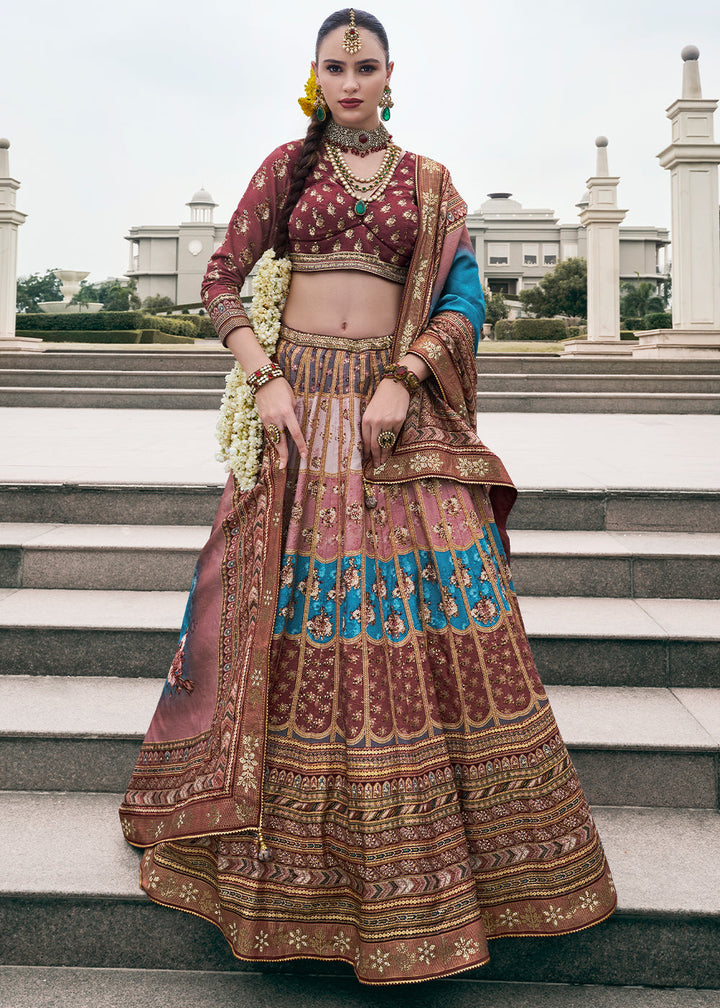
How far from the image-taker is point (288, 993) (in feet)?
6.26

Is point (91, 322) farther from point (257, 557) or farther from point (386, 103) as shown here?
point (257, 557)

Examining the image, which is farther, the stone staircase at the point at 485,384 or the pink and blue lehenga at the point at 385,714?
the stone staircase at the point at 485,384

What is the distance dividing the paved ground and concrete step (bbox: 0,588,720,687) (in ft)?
3.52

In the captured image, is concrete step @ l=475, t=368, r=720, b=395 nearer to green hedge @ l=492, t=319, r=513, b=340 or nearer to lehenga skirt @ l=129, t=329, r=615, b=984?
lehenga skirt @ l=129, t=329, r=615, b=984

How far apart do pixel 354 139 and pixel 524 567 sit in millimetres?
1959

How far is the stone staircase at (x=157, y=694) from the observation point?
1.98 m

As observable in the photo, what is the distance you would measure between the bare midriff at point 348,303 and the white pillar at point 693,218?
12.4 m

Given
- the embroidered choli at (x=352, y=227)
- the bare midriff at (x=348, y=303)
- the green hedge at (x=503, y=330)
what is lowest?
the bare midriff at (x=348, y=303)

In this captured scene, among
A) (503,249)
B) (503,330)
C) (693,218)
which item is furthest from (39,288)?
(693,218)

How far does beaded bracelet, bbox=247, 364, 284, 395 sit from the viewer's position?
194 cm

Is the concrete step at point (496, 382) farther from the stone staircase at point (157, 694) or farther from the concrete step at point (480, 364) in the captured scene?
the stone staircase at point (157, 694)

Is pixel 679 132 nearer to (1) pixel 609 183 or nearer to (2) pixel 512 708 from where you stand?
(1) pixel 609 183

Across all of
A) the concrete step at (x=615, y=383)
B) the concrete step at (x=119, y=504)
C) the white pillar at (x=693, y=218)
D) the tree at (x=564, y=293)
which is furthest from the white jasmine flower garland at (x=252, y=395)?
the tree at (x=564, y=293)

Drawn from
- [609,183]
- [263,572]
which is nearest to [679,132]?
[609,183]
